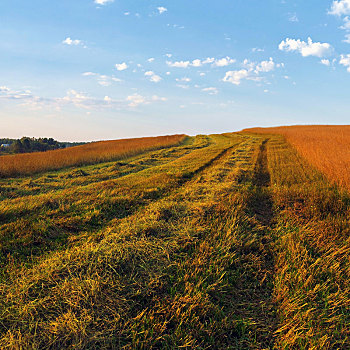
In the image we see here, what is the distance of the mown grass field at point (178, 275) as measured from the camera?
7.41 ft

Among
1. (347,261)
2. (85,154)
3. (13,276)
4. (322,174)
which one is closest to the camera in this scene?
(13,276)

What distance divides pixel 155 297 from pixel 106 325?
1.99ft

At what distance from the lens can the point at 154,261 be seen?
338cm

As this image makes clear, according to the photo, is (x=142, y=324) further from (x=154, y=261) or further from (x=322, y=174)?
(x=322, y=174)

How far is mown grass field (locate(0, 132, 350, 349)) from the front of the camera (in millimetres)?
2260

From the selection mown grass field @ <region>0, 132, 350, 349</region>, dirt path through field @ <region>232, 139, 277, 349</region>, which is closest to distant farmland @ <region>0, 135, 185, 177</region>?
mown grass field @ <region>0, 132, 350, 349</region>

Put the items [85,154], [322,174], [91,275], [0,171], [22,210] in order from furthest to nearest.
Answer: [85,154] < [0,171] < [322,174] < [22,210] < [91,275]

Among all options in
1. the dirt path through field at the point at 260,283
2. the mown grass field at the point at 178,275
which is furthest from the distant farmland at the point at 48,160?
the dirt path through field at the point at 260,283

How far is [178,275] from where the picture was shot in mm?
3029

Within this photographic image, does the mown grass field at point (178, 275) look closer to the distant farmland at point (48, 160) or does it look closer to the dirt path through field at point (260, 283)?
the dirt path through field at point (260, 283)

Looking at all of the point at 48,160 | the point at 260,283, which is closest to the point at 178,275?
the point at 260,283

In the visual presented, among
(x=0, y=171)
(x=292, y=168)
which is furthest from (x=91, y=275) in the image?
(x=0, y=171)

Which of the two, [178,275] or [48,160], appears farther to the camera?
[48,160]

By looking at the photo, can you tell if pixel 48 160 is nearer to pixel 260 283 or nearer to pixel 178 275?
pixel 178 275
